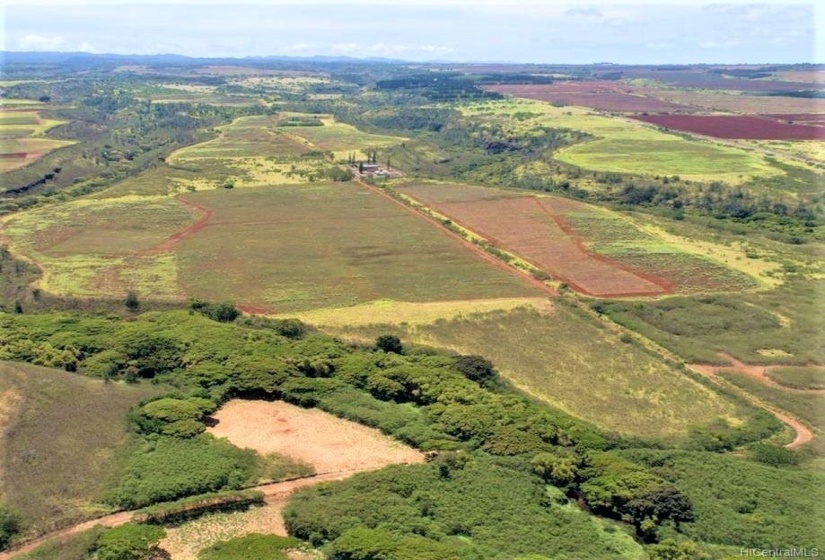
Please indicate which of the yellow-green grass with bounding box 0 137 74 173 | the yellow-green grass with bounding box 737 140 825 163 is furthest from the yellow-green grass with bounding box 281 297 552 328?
the yellow-green grass with bounding box 737 140 825 163

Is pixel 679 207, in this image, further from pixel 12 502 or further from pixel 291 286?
pixel 12 502

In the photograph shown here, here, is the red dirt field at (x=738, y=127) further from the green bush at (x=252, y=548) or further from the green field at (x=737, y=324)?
the green bush at (x=252, y=548)

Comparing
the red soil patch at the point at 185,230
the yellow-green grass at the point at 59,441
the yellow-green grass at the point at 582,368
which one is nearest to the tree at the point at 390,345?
the yellow-green grass at the point at 582,368

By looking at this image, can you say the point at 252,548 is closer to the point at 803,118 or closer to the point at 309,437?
the point at 309,437

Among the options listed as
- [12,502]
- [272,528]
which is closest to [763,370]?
[272,528]

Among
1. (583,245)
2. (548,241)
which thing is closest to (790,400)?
(583,245)

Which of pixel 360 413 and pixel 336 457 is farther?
pixel 360 413
